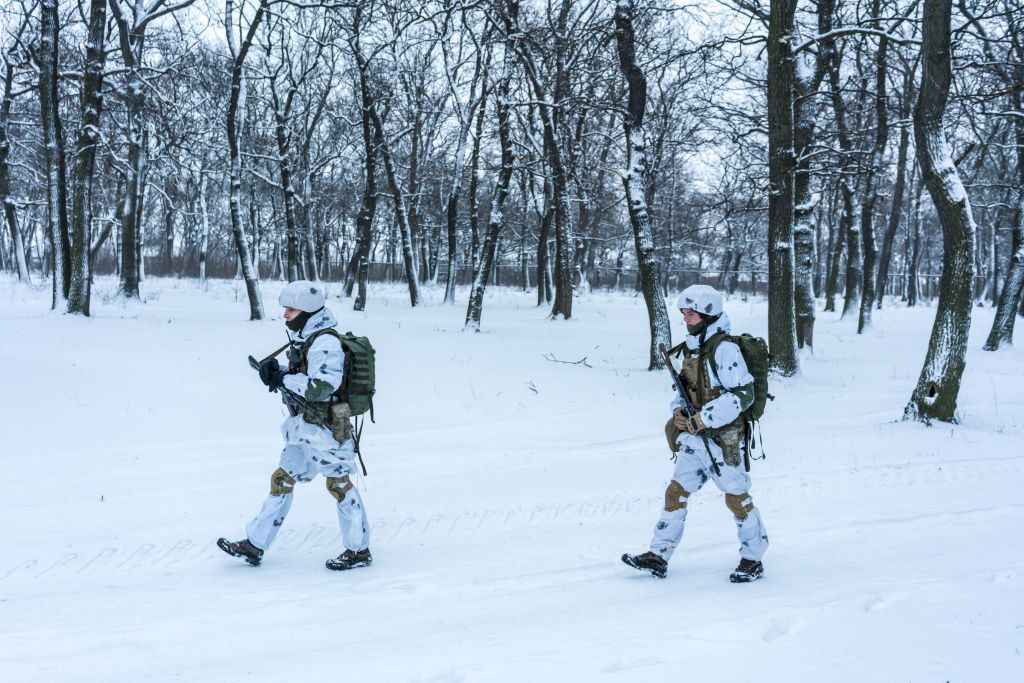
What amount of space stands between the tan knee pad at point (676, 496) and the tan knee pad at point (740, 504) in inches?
11.2

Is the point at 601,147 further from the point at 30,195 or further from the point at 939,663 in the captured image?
the point at 30,195

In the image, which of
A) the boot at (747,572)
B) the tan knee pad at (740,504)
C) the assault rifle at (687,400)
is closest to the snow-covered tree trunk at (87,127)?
the assault rifle at (687,400)

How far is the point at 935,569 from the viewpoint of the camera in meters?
4.72

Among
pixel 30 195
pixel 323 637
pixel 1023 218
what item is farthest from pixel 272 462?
pixel 30 195

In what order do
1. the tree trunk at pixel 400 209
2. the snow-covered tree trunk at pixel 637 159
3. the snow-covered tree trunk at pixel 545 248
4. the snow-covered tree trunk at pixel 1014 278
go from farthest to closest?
the snow-covered tree trunk at pixel 545 248, the tree trunk at pixel 400 209, the snow-covered tree trunk at pixel 1014 278, the snow-covered tree trunk at pixel 637 159

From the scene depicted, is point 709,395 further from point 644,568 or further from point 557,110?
point 557,110

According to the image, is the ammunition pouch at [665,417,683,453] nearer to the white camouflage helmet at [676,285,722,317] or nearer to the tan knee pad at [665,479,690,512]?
the tan knee pad at [665,479,690,512]

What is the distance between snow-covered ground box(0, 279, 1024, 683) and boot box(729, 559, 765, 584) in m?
0.08

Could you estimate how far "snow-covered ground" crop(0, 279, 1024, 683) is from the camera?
3.62m

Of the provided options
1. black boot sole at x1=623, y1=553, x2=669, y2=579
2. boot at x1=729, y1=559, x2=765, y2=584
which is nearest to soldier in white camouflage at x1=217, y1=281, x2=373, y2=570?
black boot sole at x1=623, y1=553, x2=669, y2=579

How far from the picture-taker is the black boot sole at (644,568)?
475 cm

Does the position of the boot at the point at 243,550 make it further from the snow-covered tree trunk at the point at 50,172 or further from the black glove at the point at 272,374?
the snow-covered tree trunk at the point at 50,172

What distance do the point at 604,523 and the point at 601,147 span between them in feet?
72.7

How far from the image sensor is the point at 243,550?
492cm
